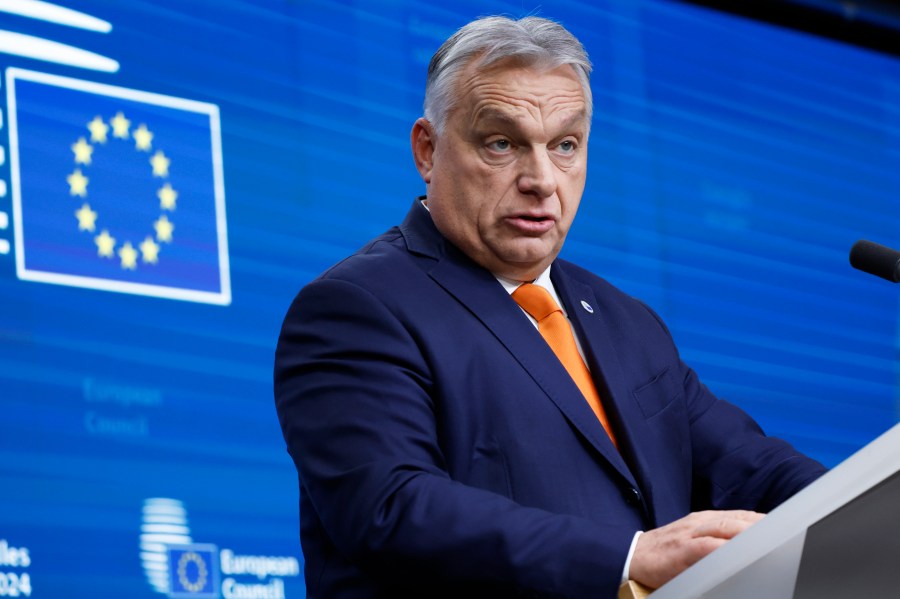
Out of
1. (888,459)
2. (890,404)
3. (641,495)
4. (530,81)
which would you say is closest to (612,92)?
(890,404)

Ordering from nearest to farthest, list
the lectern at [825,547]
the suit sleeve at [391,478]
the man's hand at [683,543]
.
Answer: the lectern at [825,547]
the man's hand at [683,543]
the suit sleeve at [391,478]

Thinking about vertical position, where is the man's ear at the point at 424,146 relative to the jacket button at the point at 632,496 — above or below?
above

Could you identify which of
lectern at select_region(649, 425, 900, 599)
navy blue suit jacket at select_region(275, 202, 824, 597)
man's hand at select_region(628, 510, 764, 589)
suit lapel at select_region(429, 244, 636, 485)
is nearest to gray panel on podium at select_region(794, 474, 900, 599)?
lectern at select_region(649, 425, 900, 599)

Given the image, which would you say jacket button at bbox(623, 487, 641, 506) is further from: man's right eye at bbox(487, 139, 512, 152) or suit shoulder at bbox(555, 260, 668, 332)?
man's right eye at bbox(487, 139, 512, 152)

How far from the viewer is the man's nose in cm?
204

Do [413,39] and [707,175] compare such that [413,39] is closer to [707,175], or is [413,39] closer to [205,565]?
[707,175]

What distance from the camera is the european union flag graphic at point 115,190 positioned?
2941 mm

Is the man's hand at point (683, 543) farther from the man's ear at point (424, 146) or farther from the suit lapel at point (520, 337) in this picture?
the man's ear at point (424, 146)

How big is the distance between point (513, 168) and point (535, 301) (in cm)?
21

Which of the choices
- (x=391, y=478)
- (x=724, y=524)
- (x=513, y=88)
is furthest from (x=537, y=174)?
(x=724, y=524)

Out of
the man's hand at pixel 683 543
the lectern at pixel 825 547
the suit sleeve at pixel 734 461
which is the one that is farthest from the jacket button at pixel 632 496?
the lectern at pixel 825 547

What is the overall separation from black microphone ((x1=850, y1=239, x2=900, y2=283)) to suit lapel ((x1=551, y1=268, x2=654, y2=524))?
1.40 ft

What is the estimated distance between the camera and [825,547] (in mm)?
1234

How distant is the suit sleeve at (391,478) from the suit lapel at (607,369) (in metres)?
0.31
